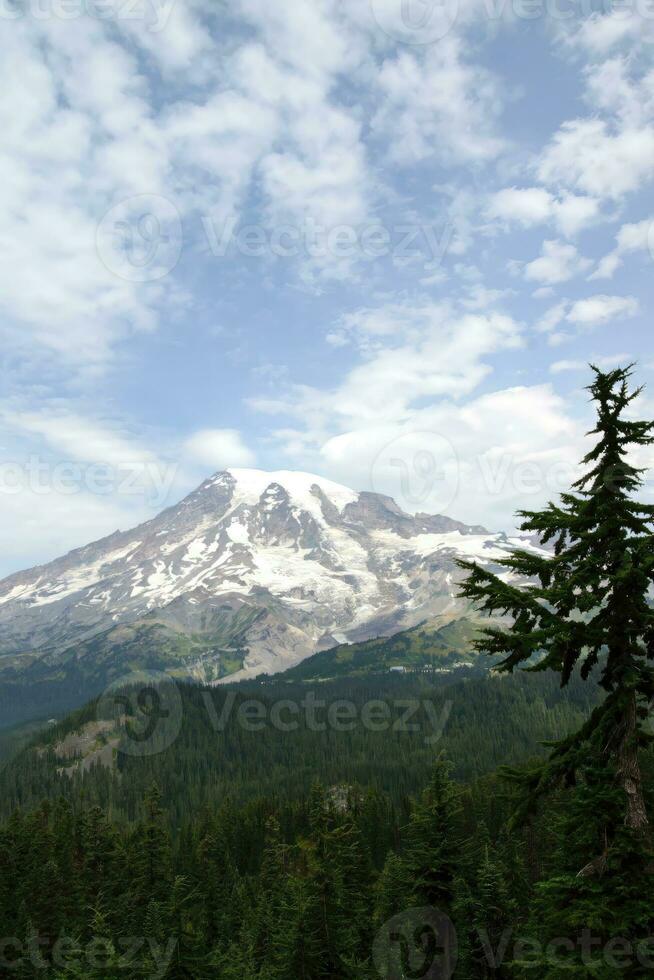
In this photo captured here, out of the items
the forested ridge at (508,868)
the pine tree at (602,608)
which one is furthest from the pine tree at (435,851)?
the pine tree at (602,608)

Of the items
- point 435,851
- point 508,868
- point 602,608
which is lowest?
point 508,868

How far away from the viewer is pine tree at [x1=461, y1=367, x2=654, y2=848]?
37.6 ft

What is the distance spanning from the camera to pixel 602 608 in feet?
40.2

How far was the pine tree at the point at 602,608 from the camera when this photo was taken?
11.5 m

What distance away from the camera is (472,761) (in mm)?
198750

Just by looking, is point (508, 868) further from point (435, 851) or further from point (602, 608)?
point (602, 608)

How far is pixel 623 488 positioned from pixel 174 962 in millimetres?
24614

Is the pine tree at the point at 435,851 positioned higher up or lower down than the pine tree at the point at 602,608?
lower down

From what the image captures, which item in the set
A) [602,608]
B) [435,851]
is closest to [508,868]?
[435,851]

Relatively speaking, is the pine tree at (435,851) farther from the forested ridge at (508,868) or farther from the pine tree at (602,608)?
the pine tree at (602,608)

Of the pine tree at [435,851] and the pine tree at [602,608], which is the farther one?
the pine tree at [435,851]

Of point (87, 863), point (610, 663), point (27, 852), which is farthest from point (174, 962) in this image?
point (87, 863)

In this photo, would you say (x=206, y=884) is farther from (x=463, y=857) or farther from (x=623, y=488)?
(x=623, y=488)

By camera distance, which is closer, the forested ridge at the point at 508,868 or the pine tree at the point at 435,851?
the forested ridge at the point at 508,868
